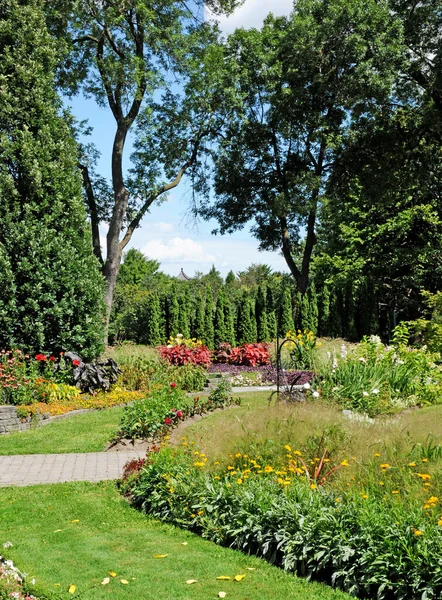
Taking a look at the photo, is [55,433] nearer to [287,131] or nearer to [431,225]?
[287,131]

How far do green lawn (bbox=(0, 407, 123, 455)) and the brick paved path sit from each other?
0.21 m

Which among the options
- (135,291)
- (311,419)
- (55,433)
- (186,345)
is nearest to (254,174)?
(135,291)

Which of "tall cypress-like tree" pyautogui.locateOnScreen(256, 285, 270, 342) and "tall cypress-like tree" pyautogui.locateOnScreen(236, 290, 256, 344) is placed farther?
"tall cypress-like tree" pyautogui.locateOnScreen(256, 285, 270, 342)

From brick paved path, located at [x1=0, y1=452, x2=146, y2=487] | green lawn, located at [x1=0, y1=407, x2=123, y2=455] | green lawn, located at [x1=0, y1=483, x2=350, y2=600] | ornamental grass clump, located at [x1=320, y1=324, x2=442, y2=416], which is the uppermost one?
ornamental grass clump, located at [x1=320, y1=324, x2=442, y2=416]

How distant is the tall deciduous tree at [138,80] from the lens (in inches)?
660

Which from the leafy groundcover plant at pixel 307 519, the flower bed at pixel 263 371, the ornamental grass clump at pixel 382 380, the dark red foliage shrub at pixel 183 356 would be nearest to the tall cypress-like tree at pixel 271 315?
the flower bed at pixel 263 371

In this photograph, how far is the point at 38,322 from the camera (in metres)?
11.3

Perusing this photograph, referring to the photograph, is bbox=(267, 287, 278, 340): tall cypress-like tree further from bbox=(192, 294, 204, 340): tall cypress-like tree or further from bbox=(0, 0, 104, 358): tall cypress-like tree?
bbox=(0, 0, 104, 358): tall cypress-like tree

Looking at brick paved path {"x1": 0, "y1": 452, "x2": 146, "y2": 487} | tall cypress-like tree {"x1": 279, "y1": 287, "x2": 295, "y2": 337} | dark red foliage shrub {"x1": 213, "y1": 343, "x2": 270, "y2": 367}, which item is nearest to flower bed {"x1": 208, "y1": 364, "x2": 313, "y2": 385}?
dark red foliage shrub {"x1": 213, "y1": 343, "x2": 270, "y2": 367}

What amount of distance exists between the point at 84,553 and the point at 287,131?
19186mm

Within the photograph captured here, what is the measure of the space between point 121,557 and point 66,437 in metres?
4.33

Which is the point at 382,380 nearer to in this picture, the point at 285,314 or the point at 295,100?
the point at 285,314

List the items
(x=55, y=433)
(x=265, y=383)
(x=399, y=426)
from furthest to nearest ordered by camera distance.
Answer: (x=265, y=383) < (x=55, y=433) < (x=399, y=426)

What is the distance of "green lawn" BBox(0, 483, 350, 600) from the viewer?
12.6ft
